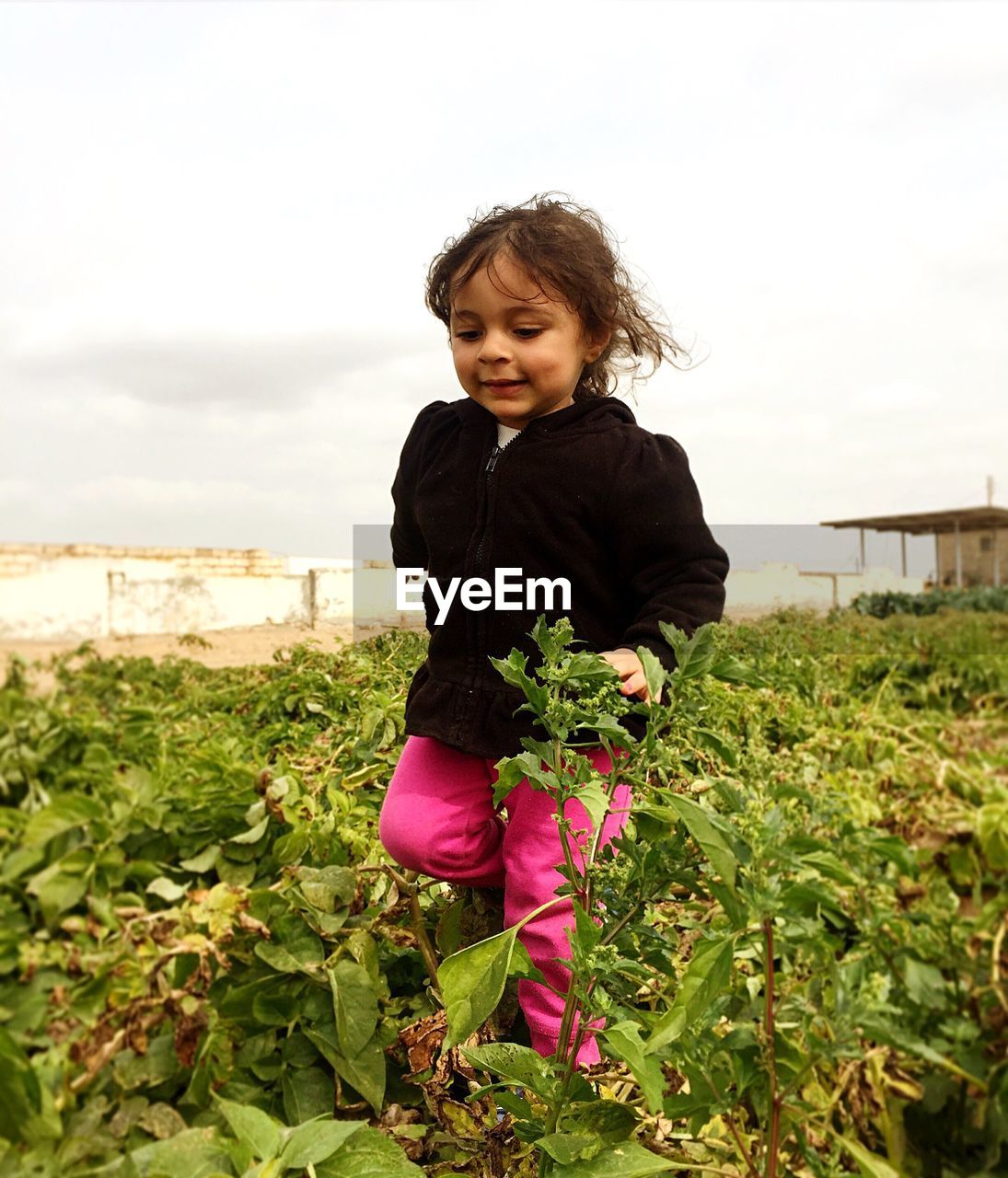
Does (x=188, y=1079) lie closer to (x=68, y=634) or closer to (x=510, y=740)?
(x=510, y=740)

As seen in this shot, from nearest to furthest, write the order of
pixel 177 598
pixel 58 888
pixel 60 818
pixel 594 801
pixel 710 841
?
1. pixel 710 841
2. pixel 594 801
3. pixel 58 888
4. pixel 60 818
5. pixel 177 598

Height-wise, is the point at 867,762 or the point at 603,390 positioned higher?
the point at 603,390

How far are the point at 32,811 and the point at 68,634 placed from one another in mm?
538

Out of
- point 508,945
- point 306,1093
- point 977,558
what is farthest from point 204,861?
point 977,558

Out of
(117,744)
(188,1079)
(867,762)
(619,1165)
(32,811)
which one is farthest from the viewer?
(117,744)

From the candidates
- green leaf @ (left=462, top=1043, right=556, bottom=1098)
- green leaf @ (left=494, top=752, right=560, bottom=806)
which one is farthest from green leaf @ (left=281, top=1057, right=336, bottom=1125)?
green leaf @ (left=494, top=752, right=560, bottom=806)

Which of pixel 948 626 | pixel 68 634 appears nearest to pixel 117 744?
pixel 68 634

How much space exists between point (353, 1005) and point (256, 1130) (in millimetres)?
301

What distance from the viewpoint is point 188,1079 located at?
133cm

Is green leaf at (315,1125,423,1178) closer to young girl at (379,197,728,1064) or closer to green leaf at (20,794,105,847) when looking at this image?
young girl at (379,197,728,1064)

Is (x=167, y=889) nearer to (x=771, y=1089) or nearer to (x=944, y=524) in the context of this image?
A: (x=771, y=1089)

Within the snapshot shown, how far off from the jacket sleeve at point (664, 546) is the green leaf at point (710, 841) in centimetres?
48

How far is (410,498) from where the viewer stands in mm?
1436

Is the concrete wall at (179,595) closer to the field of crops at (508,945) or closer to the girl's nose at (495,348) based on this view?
the field of crops at (508,945)
